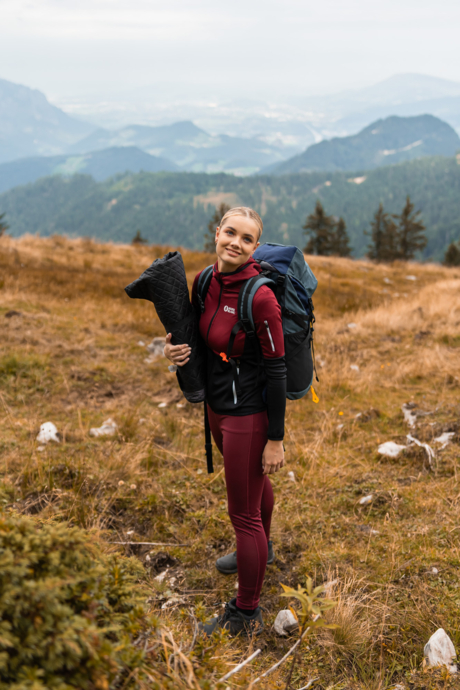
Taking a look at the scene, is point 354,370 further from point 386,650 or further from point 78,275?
point 78,275

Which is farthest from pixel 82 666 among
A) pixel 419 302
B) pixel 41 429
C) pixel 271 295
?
pixel 419 302

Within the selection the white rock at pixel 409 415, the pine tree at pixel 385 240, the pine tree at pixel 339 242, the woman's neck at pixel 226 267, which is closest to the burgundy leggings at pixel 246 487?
the woman's neck at pixel 226 267

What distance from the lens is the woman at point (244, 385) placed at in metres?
2.00

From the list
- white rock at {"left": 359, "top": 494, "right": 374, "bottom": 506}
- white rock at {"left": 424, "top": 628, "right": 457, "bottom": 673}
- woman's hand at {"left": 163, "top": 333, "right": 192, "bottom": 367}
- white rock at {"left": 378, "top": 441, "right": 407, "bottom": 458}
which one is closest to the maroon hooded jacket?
woman's hand at {"left": 163, "top": 333, "right": 192, "bottom": 367}

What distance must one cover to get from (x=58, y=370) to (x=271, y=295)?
16.0 feet

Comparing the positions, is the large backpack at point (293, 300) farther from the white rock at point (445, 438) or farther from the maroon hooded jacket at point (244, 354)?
the white rock at point (445, 438)

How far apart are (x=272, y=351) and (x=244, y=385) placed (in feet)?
0.90

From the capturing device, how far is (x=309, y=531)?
315cm

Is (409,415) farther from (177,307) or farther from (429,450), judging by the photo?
(177,307)

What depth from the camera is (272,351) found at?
1962 mm

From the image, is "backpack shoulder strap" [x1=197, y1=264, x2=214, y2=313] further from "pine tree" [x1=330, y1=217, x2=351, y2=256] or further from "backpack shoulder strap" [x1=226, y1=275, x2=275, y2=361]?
"pine tree" [x1=330, y1=217, x2=351, y2=256]

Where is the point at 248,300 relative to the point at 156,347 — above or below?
above

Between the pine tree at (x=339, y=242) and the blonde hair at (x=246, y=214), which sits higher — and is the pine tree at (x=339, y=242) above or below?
above

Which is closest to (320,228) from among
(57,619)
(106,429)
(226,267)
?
(106,429)
